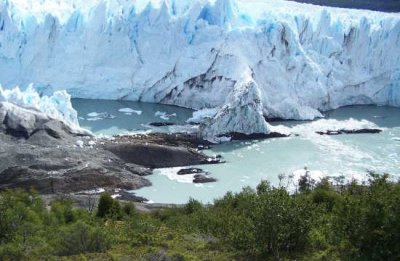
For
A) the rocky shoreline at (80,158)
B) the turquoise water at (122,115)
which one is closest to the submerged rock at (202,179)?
the rocky shoreline at (80,158)

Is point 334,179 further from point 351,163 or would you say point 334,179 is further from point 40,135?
point 40,135

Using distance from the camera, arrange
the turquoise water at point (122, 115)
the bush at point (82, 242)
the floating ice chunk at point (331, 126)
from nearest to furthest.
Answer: the bush at point (82, 242), the turquoise water at point (122, 115), the floating ice chunk at point (331, 126)

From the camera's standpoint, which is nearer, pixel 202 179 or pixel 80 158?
pixel 202 179

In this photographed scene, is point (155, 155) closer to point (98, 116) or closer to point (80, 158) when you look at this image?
point (80, 158)

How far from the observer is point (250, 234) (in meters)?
7.89

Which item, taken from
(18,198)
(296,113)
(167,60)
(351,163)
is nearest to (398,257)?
(18,198)

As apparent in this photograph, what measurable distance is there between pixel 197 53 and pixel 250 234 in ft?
62.1

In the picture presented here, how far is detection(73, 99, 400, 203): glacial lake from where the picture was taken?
57.8ft

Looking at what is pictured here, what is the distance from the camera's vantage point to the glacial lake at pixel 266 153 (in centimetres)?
1762

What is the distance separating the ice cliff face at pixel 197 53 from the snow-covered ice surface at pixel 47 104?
219 inches

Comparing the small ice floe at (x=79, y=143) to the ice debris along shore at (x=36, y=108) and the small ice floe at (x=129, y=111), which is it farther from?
the small ice floe at (x=129, y=111)

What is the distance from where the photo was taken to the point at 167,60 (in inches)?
1054

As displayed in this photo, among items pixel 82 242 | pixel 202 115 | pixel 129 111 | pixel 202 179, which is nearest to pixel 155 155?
pixel 202 179

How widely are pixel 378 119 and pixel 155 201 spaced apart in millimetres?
12696
